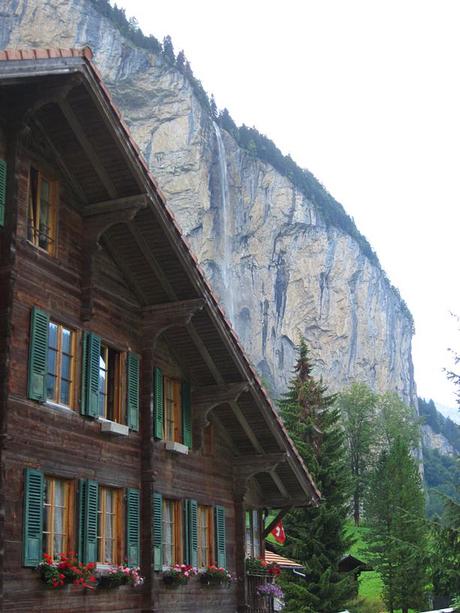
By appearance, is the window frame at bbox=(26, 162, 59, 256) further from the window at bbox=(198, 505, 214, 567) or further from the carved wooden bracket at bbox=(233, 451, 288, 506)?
the carved wooden bracket at bbox=(233, 451, 288, 506)

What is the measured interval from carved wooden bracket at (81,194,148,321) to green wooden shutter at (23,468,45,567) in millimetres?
2948

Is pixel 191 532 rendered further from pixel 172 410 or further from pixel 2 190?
pixel 2 190

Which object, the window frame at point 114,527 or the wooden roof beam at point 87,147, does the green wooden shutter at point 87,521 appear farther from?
the wooden roof beam at point 87,147

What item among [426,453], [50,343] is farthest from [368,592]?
[426,453]

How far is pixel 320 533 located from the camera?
33.8 meters

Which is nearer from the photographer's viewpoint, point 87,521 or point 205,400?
point 87,521

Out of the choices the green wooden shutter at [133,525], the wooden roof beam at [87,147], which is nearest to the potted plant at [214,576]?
the green wooden shutter at [133,525]

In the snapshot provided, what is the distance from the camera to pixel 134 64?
107 metres

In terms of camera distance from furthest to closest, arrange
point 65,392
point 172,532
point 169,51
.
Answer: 1. point 169,51
2. point 172,532
3. point 65,392

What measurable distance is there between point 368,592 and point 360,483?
25.6 meters

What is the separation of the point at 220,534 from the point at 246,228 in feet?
324

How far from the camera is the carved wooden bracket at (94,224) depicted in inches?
542

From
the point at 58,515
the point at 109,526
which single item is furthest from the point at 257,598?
the point at 58,515

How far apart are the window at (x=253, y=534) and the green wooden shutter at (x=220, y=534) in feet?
Result: 7.29
